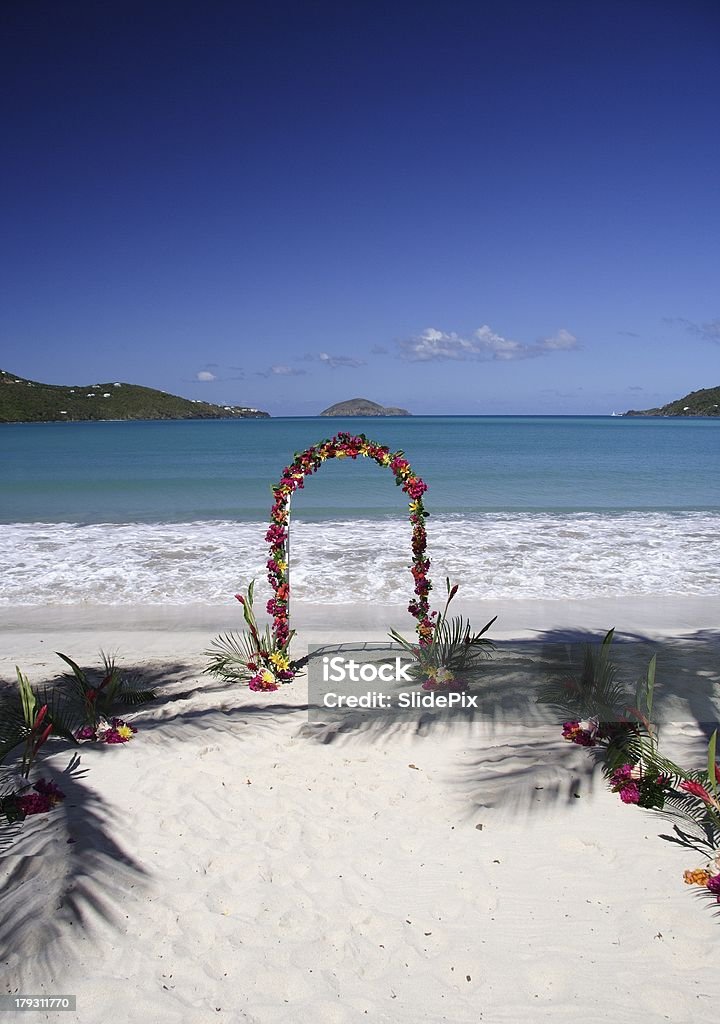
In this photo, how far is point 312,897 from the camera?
13.0ft

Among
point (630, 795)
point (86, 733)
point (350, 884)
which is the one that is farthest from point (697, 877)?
point (86, 733)

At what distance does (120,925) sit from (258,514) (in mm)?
18551

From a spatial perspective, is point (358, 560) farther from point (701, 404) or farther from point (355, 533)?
point (701, 404)

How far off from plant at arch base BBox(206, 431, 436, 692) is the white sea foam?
3.61 metres

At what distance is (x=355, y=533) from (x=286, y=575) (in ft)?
32.6

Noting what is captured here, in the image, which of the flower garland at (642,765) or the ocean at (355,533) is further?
the ocean at (355,533)

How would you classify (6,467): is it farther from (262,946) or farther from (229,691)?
(262,946)

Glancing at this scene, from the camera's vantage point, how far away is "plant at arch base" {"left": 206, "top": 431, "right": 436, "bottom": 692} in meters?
7.38

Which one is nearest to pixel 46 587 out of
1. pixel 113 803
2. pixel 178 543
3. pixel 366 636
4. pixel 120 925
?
pixel 178 543

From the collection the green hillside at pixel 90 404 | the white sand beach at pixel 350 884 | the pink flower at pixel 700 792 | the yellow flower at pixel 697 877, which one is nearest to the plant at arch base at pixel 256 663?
the white sand beach at pixel 350 884

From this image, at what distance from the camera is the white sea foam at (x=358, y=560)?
1197 centimetres

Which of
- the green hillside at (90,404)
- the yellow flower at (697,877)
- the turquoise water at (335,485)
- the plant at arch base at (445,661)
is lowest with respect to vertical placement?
the yellow flower at (697,877)

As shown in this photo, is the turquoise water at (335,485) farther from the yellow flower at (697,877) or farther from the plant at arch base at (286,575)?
the yellow flower at (697,877)

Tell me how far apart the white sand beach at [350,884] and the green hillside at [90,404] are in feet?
413
